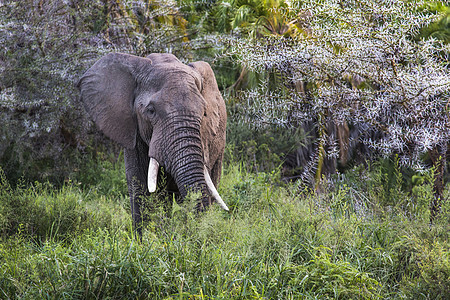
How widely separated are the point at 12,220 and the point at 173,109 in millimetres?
2286

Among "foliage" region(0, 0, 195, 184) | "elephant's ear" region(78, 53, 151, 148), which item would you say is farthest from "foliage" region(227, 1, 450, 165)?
"foliage" region(0, 0, 195, 184)

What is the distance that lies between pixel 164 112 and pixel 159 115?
0.07 metres

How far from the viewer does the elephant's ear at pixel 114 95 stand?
5.01 meters

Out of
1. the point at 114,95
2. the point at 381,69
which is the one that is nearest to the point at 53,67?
the point at 114,95

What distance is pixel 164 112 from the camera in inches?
178

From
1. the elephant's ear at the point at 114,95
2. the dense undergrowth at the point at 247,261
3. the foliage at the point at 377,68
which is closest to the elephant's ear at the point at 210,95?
the foliage at the point at 377,68

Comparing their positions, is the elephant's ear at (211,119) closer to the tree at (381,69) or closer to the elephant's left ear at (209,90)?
the elephant's left ear at (209,90)

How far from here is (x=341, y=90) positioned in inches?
215

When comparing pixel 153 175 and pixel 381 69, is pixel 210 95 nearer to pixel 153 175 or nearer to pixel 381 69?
pixel 153 175

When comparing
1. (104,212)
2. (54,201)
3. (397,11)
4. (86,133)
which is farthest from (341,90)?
(86,133)

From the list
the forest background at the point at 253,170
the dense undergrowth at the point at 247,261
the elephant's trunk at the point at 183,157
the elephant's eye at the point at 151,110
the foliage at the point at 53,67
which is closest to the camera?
the dense undergrowth at the point at 247,261

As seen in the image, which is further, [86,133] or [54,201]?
[86,133]

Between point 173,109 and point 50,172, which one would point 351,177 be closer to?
point 173,109

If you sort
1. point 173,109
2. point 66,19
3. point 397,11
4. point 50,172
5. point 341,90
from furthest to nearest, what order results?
point 66,19 < point 50,172 < point 341,90 < point 397,11 < point 173,109
